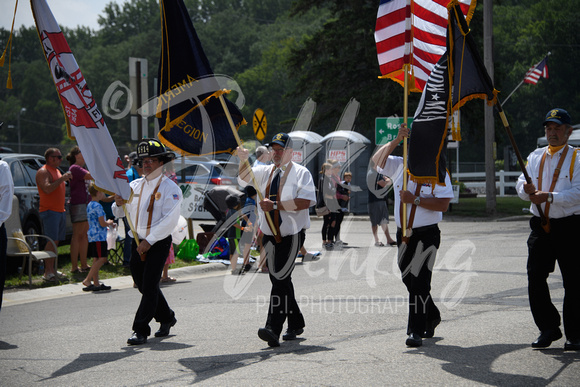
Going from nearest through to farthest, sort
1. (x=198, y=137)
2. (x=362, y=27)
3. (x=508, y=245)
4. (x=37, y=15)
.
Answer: (x=37, y=15) → (x=198, y=137) → (x=508, y=245) → (x=362, y=27)

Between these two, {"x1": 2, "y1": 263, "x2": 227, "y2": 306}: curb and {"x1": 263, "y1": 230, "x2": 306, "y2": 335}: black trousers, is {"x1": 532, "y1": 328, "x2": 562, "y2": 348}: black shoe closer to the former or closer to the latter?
{"x1": 263, "y1": 230, "x2": 306, "y2": 335}: black trousers

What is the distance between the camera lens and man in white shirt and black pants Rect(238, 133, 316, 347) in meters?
6.97

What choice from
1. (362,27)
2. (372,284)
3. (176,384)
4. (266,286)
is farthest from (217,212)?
(362,27)

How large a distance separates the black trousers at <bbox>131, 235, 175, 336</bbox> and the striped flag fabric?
635 millimetres

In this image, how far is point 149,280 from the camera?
7180 millimetres

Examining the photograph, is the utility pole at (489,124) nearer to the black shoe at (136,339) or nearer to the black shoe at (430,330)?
the black shoe at (430,330)

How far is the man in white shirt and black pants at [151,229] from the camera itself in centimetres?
716

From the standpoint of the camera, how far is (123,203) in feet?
24.3

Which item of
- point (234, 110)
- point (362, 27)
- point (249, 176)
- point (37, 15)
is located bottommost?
point (249, 176)

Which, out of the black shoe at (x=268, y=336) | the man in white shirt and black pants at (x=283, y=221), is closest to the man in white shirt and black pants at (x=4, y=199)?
the man in white shirt and black pants at (x=283, y=221)

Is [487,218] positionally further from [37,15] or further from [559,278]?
[37,15]

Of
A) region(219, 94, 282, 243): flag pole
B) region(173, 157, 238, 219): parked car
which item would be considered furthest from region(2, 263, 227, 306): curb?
region(173, 157, 238, 219): parked car

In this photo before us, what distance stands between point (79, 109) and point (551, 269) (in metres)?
4.67

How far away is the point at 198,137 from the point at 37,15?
199 centimetres
